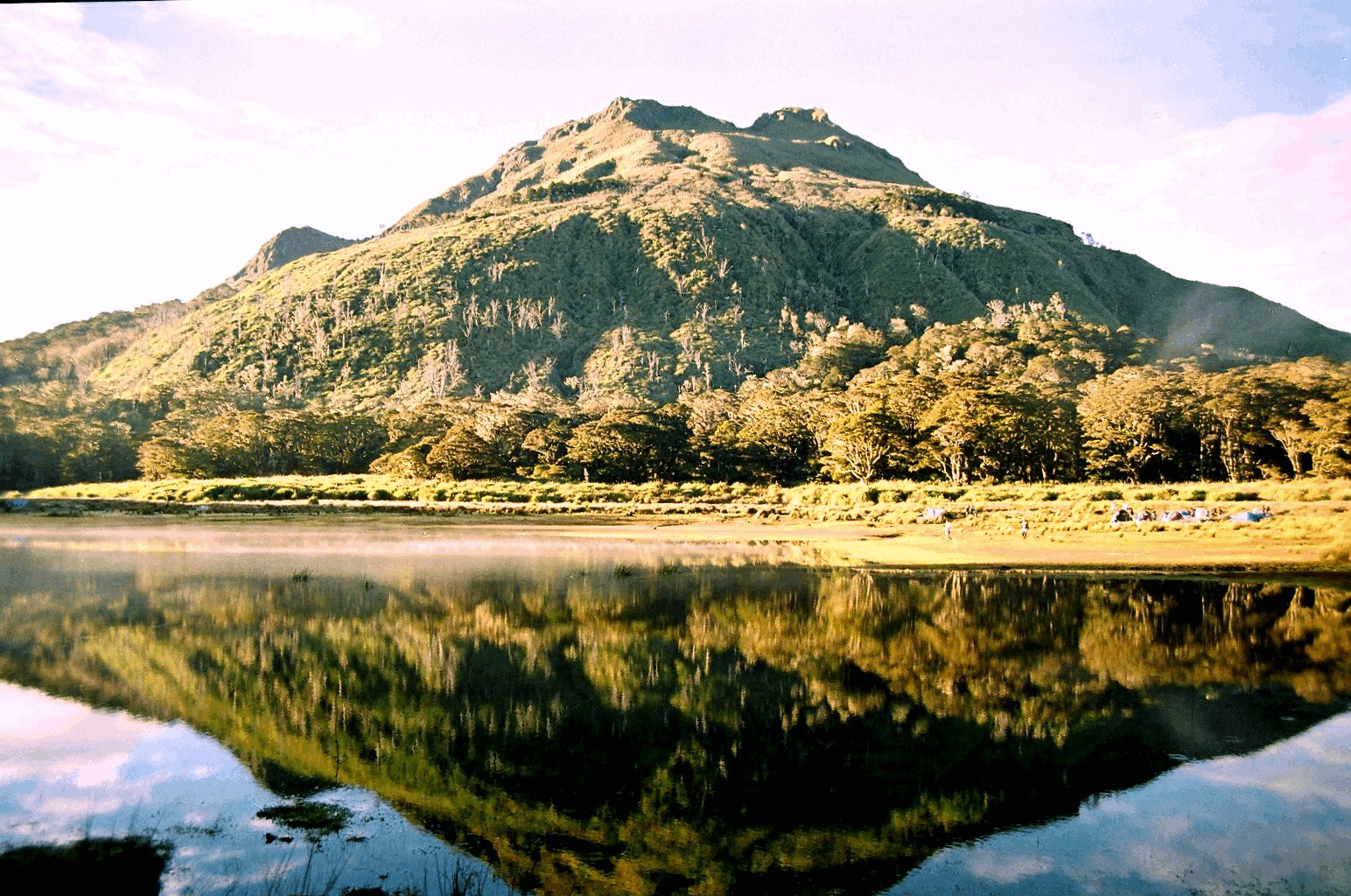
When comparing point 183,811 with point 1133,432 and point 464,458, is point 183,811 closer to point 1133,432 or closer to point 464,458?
point 464,458

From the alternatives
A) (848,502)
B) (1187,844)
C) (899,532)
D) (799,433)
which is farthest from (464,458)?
(1187,844)

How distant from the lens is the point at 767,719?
590 inches

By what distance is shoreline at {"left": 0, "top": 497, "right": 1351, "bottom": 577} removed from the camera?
3450 cm

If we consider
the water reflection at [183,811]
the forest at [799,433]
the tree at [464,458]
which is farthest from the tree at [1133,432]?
the water reflection at [183,811]

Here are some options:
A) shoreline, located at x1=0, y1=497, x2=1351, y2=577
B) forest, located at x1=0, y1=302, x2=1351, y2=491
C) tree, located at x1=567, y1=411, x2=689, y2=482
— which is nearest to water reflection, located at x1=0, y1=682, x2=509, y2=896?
shoreline, located at x1=0, y1=497, x2=1351, y2=577

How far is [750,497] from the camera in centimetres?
7525

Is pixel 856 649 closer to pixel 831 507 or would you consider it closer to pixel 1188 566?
pixel 1188 566

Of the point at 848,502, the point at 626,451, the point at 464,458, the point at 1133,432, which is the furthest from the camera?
the point at 626,451

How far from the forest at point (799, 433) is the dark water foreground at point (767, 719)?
52.9 metres

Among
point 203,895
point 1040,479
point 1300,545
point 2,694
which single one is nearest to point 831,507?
point 1040,479

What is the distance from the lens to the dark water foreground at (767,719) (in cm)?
1038

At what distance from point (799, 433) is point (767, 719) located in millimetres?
82562

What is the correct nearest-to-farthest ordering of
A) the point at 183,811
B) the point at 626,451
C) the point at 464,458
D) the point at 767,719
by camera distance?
the point at 183,811 → the point at 767,719 → the point at 464,458 → the point at 626,451

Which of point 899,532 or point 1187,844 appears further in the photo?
point 899,532
